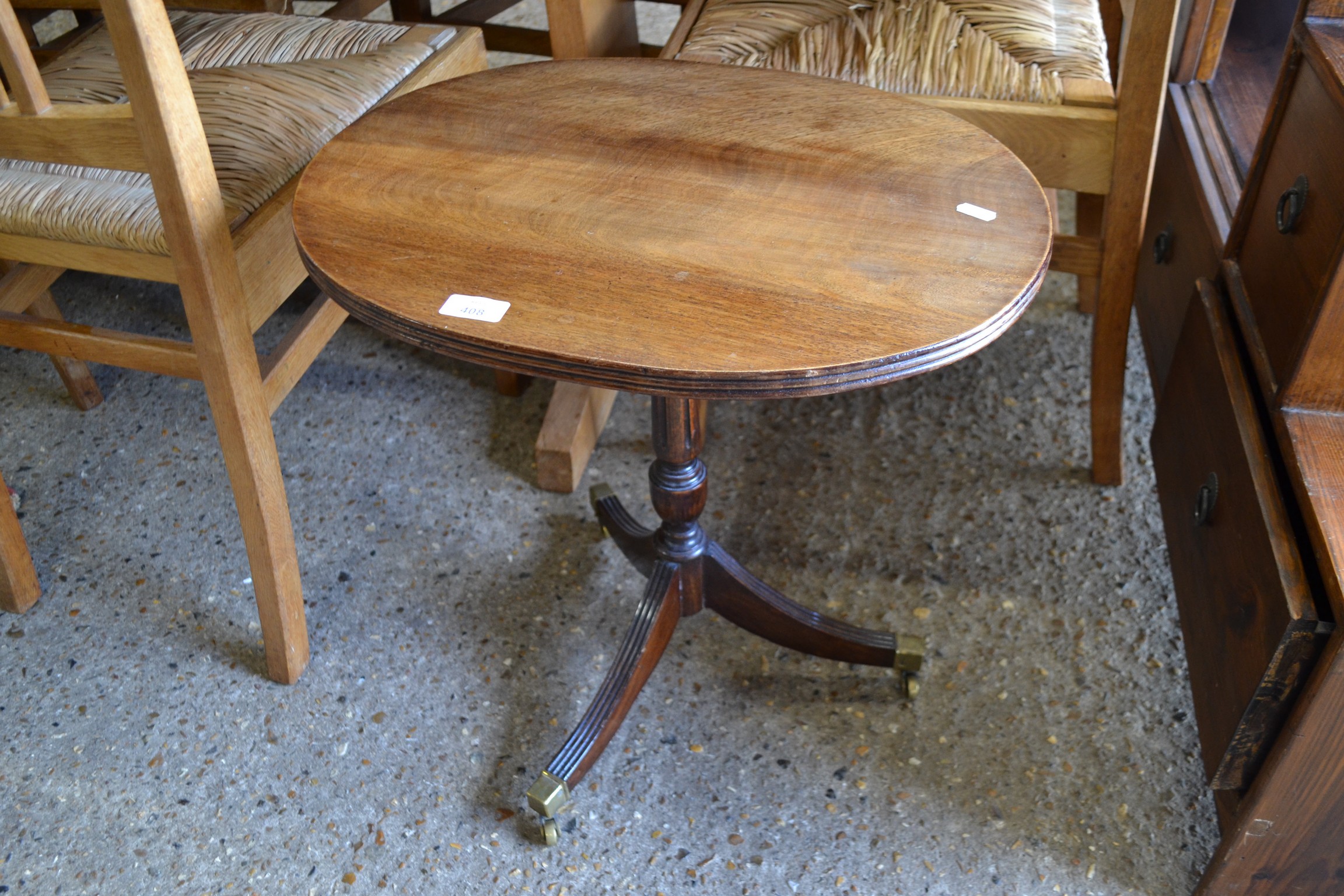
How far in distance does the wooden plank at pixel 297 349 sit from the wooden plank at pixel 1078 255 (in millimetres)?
971

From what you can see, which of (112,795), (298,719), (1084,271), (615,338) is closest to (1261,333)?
(1084,271)

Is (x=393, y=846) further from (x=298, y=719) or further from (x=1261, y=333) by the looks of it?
(x=1261, y=333)

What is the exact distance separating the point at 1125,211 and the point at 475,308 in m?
0.96

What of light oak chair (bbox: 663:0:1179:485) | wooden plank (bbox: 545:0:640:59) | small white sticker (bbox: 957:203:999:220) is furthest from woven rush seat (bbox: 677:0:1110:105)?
small white sticker (bbox: 957:203:999:220)

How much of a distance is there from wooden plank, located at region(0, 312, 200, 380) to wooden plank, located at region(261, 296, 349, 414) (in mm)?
81

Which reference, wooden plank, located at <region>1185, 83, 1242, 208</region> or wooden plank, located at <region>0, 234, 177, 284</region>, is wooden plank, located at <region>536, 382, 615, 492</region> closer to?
wooden plank, located at <region>0, 234, 177, 284</region>

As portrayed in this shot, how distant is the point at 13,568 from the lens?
4.91 ft

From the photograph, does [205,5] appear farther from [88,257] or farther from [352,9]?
[88,257]

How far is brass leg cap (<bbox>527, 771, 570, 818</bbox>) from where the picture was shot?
121 centimetres

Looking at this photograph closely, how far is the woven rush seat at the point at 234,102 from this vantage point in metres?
1.23

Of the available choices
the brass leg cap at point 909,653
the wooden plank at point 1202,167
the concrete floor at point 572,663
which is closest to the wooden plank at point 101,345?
the concrete floor at point 572,663

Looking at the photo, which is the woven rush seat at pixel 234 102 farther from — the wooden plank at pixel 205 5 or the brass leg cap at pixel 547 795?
the brass leg cap at pixel 547 795

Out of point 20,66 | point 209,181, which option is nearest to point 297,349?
point 209,181

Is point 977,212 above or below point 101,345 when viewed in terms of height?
above
